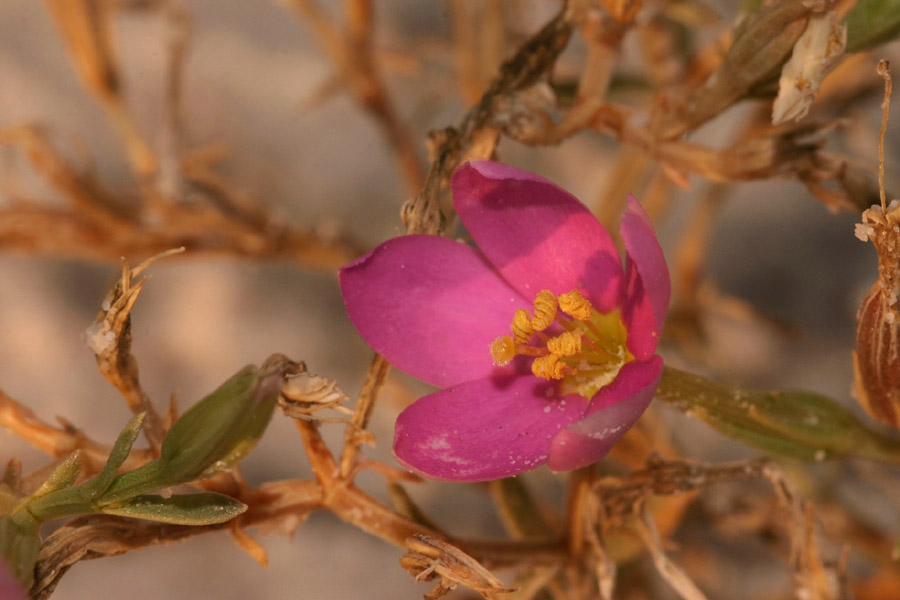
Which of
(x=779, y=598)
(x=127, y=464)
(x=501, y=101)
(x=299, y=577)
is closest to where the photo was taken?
(x=127, y=464)

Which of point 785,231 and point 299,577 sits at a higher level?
point 785,231

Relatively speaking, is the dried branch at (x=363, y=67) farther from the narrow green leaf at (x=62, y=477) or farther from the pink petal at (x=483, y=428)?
the narrow green leaf at (x=62, y=477)

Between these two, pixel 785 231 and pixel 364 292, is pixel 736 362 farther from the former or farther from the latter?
pixel 364 292

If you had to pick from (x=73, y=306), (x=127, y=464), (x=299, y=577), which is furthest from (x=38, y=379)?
(x=127, y=464)

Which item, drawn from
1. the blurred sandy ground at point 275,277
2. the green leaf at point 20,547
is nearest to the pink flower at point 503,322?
the green leaf at point 20,547

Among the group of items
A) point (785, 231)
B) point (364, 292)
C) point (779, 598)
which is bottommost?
point (779, 598)

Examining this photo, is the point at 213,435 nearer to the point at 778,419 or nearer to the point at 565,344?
the point at 565,344

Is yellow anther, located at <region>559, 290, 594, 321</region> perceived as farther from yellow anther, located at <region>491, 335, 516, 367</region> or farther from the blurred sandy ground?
the blurred sandy ground

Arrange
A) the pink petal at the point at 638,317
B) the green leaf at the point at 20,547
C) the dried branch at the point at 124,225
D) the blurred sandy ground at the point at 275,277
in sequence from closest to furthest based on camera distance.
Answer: the green leaf at the point at 20,547, the pink petal at the point at 638,317, the dried branch at the point at 124,225, the blurred sandy ground at the point at 275,277

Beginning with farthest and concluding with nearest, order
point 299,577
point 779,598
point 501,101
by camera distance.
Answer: point 299,577
point 779,598
point 501,101
